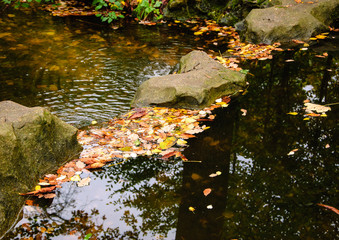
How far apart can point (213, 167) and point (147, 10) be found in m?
6.80

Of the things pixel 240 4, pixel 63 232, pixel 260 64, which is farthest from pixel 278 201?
pixel 240 4

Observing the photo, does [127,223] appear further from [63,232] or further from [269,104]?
[269,104]

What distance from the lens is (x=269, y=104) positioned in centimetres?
470

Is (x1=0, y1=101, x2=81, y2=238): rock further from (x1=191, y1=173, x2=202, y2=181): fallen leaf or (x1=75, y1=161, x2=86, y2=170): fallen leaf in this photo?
(x1=191, y1=173, x2=202, y2=181): fallen leaf

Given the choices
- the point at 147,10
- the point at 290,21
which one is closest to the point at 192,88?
the point at 290,21

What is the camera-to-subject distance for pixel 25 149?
3182 mm

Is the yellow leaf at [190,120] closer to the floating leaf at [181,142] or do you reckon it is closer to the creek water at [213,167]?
the creek water at [213,167]

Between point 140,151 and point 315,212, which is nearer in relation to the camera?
point 315,212

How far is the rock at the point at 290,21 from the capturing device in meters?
7.10

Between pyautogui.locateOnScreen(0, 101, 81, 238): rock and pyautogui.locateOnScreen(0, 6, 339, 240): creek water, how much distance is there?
0.72 feet

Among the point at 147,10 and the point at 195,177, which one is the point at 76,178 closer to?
the point at 195,177

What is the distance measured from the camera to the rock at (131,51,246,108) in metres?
4.80

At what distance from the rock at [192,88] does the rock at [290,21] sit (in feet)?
7.20

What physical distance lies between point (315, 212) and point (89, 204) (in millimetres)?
2028
